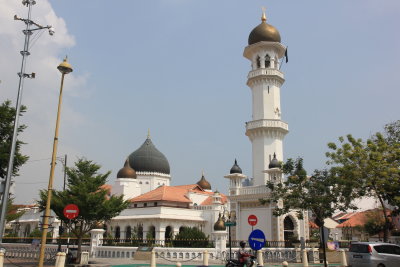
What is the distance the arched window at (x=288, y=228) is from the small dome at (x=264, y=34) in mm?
18952

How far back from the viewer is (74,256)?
69.3 feet

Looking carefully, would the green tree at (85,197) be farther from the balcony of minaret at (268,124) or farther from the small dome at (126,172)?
the small dome at (126,172)

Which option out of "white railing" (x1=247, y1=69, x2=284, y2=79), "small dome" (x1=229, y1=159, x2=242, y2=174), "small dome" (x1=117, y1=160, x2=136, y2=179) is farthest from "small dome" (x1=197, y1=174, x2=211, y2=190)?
"white railing" (x1=247, y1=69, x2=284, y2=79)

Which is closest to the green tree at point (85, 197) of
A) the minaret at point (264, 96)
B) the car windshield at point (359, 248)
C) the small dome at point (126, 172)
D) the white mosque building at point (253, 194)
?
the white mosque building at point (253, 194)

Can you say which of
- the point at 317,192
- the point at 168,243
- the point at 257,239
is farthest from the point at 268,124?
the point at 257,239

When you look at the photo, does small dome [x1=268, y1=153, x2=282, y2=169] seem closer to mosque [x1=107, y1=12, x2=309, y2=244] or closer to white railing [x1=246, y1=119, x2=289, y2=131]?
mosque [x1=107, y1=12, x2=309, y2=244]

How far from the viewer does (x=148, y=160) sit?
192ft

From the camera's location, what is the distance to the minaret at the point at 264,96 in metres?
38.6

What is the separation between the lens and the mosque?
36.0m

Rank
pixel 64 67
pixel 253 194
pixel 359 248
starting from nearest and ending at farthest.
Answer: pixel 64 67
pixel 359 248
pixel 253 194

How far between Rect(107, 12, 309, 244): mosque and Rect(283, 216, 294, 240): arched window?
0.05 metres

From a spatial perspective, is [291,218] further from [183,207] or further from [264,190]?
[183,207]

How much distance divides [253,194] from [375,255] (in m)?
20.1

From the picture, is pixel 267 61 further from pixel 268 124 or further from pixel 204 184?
pixel 204 184
